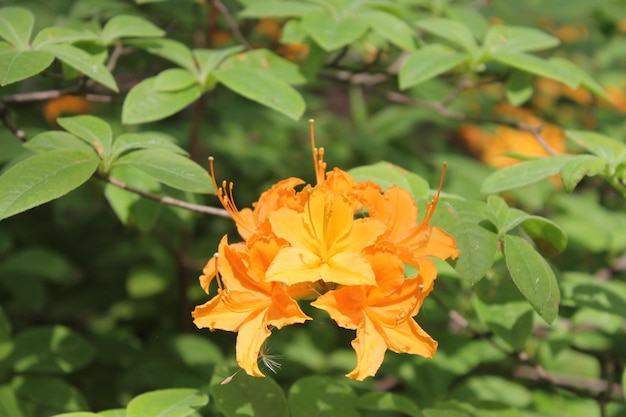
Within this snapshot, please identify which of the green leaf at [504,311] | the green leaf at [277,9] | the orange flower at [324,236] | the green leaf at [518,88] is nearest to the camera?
the orange flower at [324,236]

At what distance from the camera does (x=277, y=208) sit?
1.07 m

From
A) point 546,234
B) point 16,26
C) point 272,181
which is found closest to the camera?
point 546,234

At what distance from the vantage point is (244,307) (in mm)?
999

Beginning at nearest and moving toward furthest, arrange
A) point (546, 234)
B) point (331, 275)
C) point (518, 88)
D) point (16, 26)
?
point (331, 275), point (546, 234), point (16, 26), point (518, 88)

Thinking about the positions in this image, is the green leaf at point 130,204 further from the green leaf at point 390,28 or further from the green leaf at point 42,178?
the green leaf at point 390,28

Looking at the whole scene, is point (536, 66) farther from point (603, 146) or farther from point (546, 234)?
point (546, 234)

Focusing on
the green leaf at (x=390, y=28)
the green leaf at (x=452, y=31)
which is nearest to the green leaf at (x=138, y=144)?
the green leaf at (x=390, y=28)

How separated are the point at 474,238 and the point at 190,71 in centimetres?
64

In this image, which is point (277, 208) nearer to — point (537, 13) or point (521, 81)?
point (521, 81)

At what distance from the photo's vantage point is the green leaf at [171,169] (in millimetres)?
1137

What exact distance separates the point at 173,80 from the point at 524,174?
63cm

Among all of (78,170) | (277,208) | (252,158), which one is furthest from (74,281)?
(277,208)

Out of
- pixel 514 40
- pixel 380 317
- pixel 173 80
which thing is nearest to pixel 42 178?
pixel 173 80

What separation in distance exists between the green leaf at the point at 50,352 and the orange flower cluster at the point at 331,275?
0.62 metres
